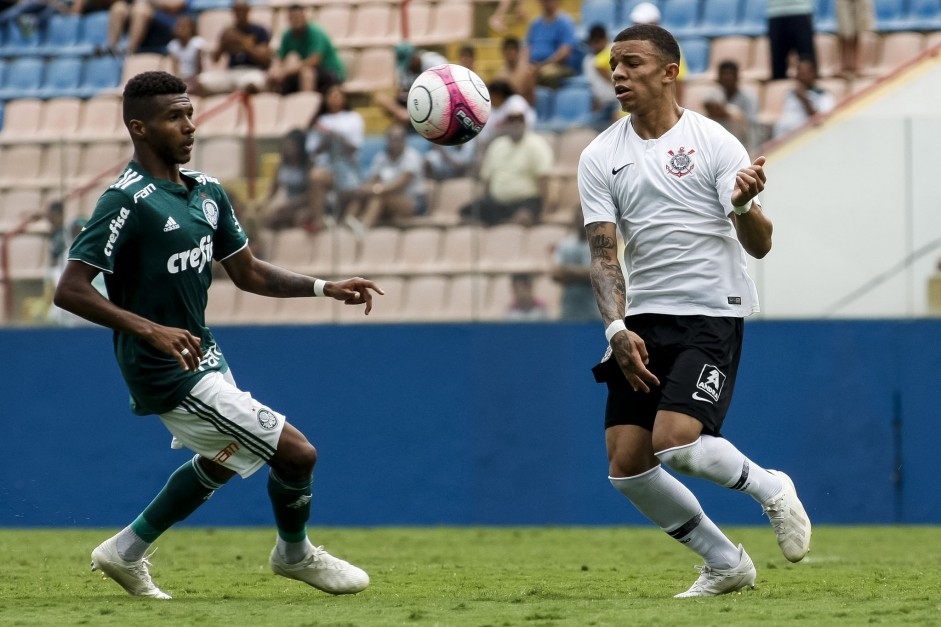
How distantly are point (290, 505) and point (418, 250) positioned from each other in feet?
17.3

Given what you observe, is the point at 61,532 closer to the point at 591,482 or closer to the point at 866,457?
the point at 591,482

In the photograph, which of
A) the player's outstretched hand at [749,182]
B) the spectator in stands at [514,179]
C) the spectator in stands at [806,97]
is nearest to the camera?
the player's outstretched hand at [749,182]

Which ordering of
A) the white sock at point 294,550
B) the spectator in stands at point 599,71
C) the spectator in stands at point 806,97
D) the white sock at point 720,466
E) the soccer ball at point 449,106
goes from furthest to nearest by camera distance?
the spectator in stands at point 599,71 → the spectator in stands at point 806,97 → the soccer ball at point 449,106 → the white sock at point 294,550 → the white sock at point 720,466

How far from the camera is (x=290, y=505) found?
6648 millimetres

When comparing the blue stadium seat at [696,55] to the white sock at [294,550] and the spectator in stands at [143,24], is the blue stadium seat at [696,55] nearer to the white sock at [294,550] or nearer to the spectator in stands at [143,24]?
the spectator in stands at [143,24]

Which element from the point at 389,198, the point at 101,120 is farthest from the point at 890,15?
the point at 101,120

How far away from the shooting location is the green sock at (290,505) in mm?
6621

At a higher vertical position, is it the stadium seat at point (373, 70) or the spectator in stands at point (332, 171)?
the stadium seat at point (373, 70)

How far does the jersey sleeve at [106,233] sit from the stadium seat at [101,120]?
6.30 meters

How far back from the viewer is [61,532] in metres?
11.8

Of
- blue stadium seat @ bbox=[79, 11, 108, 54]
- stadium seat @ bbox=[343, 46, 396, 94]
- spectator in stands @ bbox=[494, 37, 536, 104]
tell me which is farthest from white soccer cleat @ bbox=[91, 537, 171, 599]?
blue stadium seat @ bbox=[79, 11, 108, 54]

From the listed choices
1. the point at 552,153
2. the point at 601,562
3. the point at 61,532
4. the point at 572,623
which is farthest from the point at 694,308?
the point at 61,532

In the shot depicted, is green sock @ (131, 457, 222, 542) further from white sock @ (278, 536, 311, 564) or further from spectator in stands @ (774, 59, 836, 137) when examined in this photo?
spectator in stands @ (774, 59, 836, 137)

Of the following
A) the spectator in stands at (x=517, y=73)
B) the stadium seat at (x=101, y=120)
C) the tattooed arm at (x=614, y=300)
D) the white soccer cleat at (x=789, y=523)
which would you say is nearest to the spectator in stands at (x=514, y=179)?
the spectator in stands at (x=517, y=73)
